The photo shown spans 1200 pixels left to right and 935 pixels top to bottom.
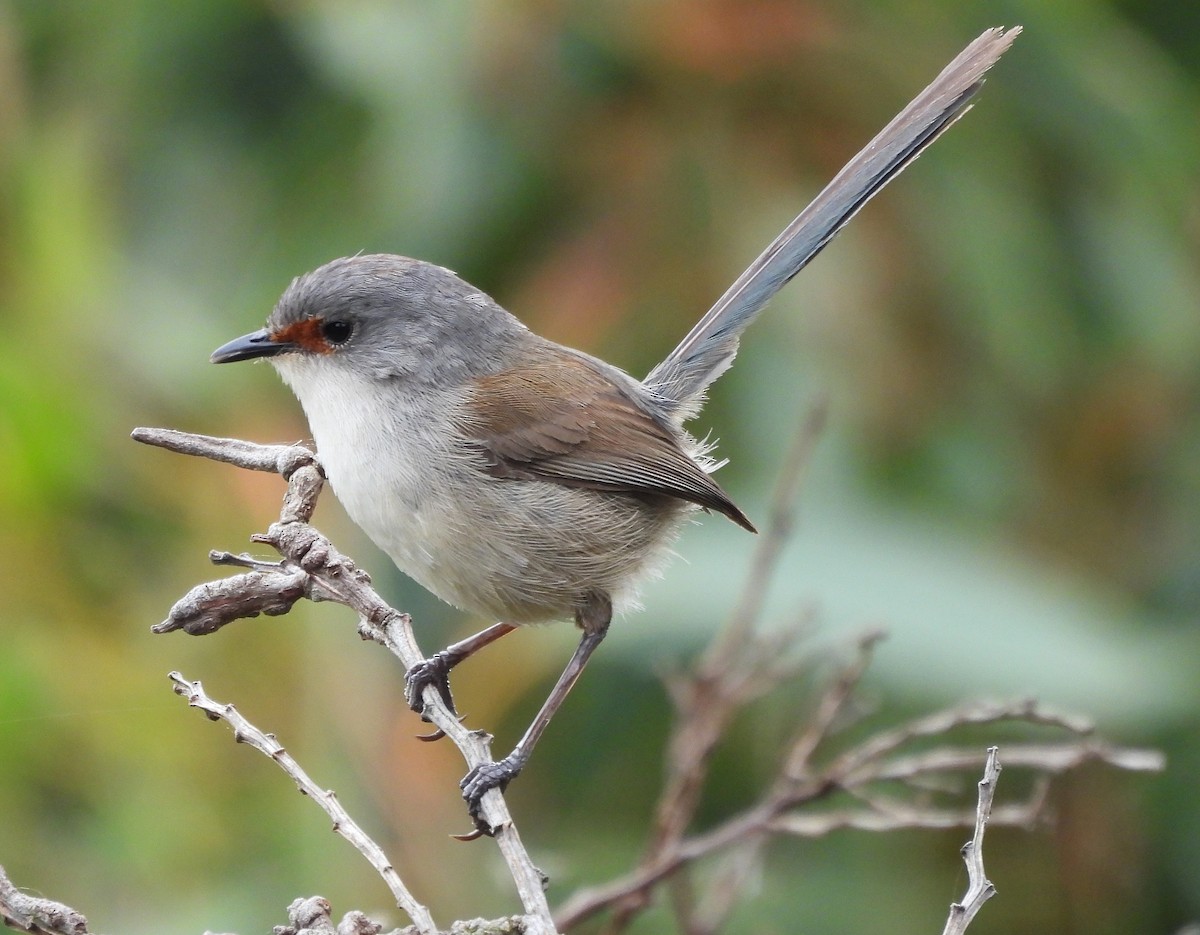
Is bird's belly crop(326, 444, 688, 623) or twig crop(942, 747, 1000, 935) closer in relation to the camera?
twig crop(942, 747, 1000, 935)

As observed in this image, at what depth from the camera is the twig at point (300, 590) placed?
7.67 feet

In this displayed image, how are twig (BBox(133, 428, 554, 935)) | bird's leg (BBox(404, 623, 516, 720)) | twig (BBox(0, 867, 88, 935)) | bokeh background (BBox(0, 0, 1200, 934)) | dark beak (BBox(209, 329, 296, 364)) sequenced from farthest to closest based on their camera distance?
bokeh background (BBox(0, 0, 1200, 934))
dark beak (BBox(209, 329, 296, 364))
bird's leg (BBox(404, 623, 516, 720))
twig (BBox(133, 428, 554, 935))
twig (BBox(0, 867, 88, 935))

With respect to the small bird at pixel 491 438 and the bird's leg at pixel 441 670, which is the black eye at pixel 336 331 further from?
the bird's leg at pixel 441 670

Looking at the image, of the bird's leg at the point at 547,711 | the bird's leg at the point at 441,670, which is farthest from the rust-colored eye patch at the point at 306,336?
the bird's leg at the point at 547,711

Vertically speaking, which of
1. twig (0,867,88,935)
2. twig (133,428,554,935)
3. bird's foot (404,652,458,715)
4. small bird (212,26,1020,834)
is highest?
small bird (212,26,1020,834)

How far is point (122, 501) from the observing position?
14.8ft

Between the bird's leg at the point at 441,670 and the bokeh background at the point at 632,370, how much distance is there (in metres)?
0.62

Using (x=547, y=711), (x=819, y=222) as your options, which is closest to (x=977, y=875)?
(x=547, y=711)

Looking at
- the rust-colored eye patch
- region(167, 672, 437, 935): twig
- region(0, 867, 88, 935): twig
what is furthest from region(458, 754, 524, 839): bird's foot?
the rust-colored eye patch

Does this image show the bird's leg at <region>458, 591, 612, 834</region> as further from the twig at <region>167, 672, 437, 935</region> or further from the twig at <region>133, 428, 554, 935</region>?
the twig at <region>167, 672, 437, 935</region>

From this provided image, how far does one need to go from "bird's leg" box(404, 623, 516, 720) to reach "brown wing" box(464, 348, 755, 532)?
16.6 inches

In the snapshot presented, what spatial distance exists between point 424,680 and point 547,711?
65 cm

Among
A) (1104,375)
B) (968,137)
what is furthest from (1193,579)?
(968,137)

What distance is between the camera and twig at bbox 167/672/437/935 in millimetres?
1894
